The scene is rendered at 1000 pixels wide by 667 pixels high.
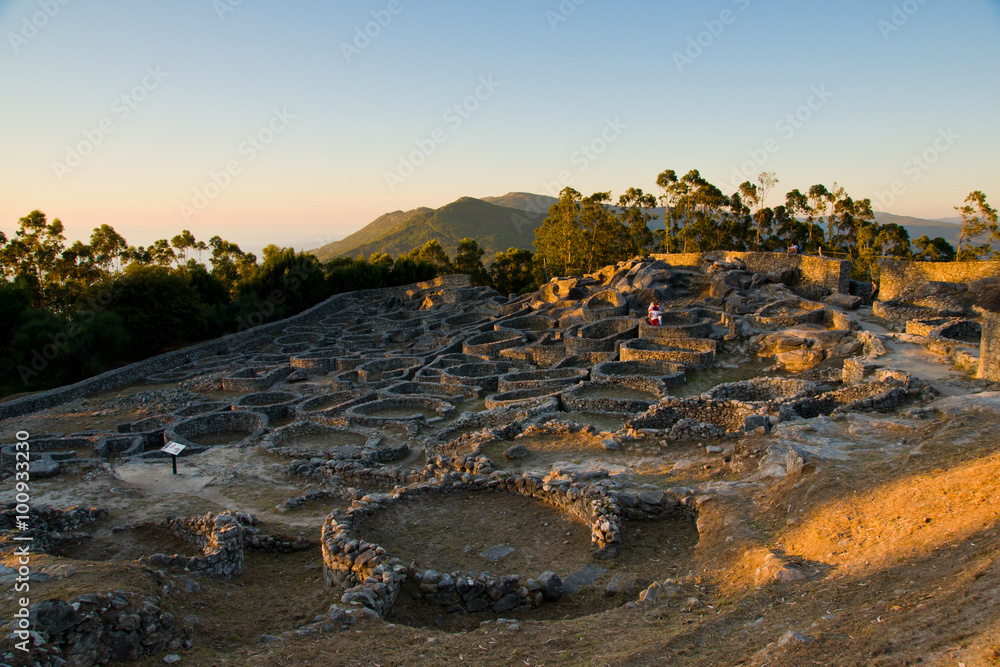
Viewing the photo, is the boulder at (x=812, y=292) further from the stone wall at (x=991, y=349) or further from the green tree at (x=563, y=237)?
the green tree at (x=563, y=237)

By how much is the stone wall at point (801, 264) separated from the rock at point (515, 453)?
26130mm

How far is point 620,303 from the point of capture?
35375 mm

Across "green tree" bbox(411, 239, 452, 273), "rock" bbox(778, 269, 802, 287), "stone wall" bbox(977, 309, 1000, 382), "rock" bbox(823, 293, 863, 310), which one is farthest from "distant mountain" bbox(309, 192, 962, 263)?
"stone wall" bbox(977, 309, 1000, 382)

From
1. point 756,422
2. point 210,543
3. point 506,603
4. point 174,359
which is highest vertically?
point 174,359

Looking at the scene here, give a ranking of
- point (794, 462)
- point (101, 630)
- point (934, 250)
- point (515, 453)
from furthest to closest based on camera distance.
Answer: point (934, 250) → point (515, 453) → point (794, 462) → point (101, 630)

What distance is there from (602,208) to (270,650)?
5806cm

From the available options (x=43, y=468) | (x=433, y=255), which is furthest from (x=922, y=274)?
(x=433, y=255)

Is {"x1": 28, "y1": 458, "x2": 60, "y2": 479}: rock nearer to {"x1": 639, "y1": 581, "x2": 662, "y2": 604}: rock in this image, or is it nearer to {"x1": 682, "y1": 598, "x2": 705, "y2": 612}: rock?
{"x1": 639, "y1": 581, "x2": 662, "y2": 604}: rock

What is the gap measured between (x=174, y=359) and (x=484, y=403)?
898 inches

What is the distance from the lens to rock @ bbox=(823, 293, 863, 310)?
30328 mm

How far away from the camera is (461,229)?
160250 mm

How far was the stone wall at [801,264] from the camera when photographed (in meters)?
33.1

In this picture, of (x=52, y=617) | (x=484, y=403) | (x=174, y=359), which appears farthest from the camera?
(x=174, y=359)

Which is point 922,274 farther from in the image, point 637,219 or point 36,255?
point 36,255
